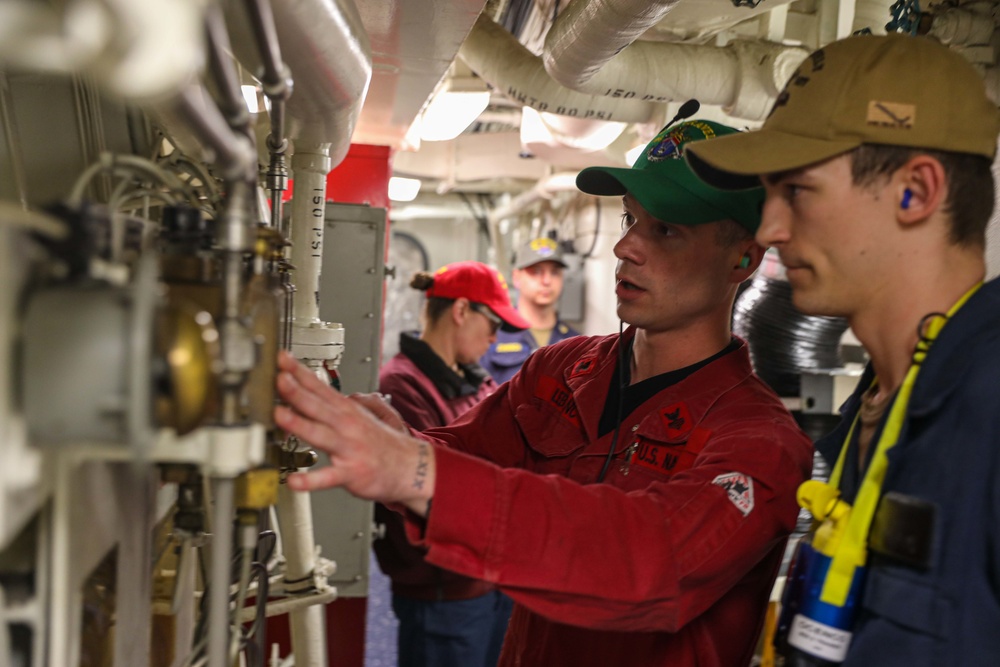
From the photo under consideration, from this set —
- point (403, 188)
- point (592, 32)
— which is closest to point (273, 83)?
point (592, 32)

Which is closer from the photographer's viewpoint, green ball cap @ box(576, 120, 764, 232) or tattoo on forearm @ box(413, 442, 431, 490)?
tattoo on forearm @ box(413, 442, 431, 490)

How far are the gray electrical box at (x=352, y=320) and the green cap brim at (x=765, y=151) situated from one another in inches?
59.5

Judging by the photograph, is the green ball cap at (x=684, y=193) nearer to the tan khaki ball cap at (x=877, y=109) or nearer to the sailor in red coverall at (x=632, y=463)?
the sailor in red coverall at (x=632, y=463)

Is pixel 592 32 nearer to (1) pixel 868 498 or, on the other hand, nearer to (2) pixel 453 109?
(1) pixel 868 498

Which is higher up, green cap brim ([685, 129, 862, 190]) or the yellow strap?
green cap brim ([685, 129, 862, 190])

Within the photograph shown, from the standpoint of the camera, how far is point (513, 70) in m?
2.85

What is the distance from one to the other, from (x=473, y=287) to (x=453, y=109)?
1.00 meters

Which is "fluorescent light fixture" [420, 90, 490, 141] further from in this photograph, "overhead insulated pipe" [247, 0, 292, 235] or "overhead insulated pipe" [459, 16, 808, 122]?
"overhead insulated pipe" [247, 0, 292, 235]

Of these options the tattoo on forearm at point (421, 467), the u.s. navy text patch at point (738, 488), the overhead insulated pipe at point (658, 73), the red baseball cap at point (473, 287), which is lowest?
the u.s. navy text patch at point (738, 488)

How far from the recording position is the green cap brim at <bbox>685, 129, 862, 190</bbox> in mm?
986

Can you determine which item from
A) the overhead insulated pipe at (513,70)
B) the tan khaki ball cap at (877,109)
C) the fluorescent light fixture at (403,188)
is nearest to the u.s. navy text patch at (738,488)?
the tan khaki ball cap at (877,109)

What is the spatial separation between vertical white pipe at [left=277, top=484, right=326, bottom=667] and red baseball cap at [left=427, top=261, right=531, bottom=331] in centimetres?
122

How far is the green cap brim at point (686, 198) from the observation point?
1.37 meters

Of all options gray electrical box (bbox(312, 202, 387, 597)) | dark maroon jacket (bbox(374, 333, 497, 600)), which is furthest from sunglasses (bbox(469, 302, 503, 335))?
gray electrical box (bbox(312, 202, 387, 597))
